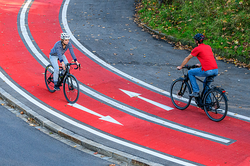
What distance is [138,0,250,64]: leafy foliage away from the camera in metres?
13.7

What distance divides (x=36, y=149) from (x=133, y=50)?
8.35 m

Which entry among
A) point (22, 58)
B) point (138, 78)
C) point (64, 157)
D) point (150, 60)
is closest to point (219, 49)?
point (150, 60)

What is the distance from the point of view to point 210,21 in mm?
15656

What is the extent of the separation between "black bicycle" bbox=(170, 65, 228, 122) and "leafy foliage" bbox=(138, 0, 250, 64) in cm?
515

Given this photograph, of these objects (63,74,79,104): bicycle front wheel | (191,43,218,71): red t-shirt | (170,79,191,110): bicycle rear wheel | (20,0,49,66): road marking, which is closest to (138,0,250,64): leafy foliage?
(170,79,191,110): bicycle rear wheel

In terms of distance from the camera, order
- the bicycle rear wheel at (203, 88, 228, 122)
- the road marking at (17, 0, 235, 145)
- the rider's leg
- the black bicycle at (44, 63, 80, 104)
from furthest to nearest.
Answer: the rider's leg
the black bicycle at (44, 63, 80, 104)
the bicycle rear wheel at (203, 88, 228, 122)
the road marking at (17, 0, 235, 145)

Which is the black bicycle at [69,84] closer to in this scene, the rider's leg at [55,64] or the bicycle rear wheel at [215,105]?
the rider's leg at [55,64]

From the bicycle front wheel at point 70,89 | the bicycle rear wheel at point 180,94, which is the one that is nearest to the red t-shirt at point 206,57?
the bicycle rear wheel at point 180,94

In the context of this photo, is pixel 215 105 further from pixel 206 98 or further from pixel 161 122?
pixel 161 122

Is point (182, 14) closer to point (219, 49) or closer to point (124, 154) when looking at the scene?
point (219, 49)

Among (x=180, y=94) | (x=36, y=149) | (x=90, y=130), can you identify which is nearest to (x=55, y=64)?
(x=90, y=130)

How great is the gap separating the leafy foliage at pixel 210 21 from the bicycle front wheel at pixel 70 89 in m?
7.72

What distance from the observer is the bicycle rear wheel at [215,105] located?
25.0ft

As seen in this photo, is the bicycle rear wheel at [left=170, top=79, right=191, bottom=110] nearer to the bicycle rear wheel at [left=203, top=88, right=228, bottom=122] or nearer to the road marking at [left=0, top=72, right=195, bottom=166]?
the bicycle rear wheel at [left=203, top=88, right=228, bottom=122]
